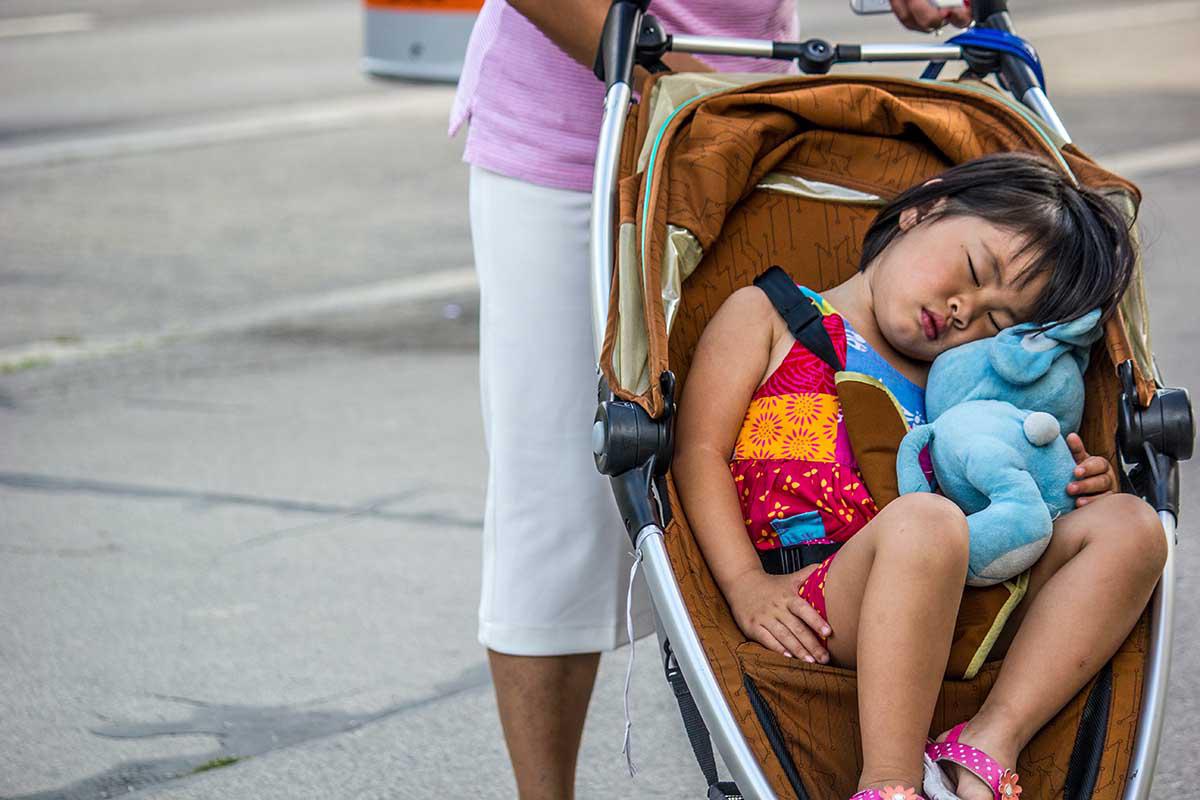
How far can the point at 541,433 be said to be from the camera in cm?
278

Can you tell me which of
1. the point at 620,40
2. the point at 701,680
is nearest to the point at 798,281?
the point at 620,40

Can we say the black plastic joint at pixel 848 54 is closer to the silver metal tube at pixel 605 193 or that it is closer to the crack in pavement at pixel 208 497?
the silver metal tube at pixel 605 193

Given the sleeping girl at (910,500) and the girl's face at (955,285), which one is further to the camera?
the girl's face at (955,285)

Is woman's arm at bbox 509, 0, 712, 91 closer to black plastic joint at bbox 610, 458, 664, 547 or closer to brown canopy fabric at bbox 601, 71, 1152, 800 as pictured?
brown canopy fabric at bbox 601, 71, 1152, 800

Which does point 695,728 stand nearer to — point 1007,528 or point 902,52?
point 1007,528

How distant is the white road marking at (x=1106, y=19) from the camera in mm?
15531

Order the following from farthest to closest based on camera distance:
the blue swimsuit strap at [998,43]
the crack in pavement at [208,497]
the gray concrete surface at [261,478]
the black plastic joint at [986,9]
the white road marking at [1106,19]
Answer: the white road marking at [1106,19]
the crack in pavement at [208,497]
the gray concrete surface at [261,478]
the black plastic joint at [986,9]
the blue swimsuit strap at [998,43]

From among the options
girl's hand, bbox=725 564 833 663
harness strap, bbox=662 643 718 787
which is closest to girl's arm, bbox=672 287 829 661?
girl's hand, bbox=725 564 833 663

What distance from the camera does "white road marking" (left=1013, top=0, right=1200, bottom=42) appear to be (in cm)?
1553

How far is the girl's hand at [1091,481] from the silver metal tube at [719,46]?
833mm

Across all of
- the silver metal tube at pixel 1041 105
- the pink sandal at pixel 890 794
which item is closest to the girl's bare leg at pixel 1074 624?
the pink sandal at pixel 890 794

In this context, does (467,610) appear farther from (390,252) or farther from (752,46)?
(390,252)

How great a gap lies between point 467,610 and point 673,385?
1.77 metres

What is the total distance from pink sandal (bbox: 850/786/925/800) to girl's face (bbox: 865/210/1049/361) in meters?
0.82
